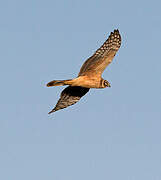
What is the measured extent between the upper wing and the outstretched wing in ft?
6.79

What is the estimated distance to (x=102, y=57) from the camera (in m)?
26.1

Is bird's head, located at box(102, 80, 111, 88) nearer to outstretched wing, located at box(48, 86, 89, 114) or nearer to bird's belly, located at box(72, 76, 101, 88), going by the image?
bird's belly, located at box(72, 76, 101, 88)

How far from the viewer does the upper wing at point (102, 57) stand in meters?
25.6

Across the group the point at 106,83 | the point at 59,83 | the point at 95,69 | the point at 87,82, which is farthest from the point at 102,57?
the point at 59,83

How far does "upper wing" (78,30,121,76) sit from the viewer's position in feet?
84.1

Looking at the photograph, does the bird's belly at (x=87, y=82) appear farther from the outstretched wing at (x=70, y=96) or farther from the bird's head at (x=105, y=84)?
the outstretched wing at (x=70, y=96)

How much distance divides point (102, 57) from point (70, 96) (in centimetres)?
323

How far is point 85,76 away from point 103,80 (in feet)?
3.58

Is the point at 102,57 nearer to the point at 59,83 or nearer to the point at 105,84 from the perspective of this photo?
the point at 105,84

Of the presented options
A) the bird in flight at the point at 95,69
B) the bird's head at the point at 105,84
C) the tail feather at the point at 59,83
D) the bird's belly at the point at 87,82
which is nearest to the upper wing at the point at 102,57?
the bird in flight at the point at 95,69

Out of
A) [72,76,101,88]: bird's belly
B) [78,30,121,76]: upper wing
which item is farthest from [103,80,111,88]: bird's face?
[78,30,121,76]: upper wing

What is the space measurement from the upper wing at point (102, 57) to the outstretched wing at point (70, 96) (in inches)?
81.5

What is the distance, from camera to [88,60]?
26.0 metres

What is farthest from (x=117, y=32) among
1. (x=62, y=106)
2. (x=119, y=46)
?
(x=62, y=106)
